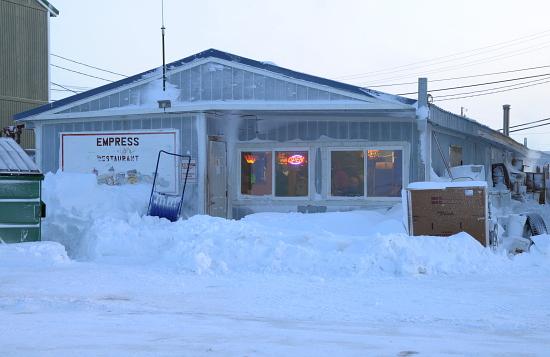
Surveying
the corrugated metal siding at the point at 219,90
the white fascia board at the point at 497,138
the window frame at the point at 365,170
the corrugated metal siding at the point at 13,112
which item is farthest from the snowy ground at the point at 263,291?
the corrugated metal siding at the point at 13,112

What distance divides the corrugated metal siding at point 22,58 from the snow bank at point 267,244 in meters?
16.1

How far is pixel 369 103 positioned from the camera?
14.5 m

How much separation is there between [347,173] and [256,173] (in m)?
2.14

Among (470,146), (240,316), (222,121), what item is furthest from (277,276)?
(470,146)

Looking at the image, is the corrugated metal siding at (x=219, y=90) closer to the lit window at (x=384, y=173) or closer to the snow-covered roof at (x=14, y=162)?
the lit window at (x=384, y=173)

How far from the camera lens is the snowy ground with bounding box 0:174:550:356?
21.4 feet

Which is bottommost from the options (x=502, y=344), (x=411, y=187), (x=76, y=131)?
(x=502, y=344)

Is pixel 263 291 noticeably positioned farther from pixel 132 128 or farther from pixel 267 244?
pixel 132 128

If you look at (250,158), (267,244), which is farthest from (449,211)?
(250,158)

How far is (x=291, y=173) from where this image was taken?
16.4 meters

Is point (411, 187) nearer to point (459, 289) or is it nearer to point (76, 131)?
point (459, 289)

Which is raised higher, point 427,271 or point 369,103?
point 369,103

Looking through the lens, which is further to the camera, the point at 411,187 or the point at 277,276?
the point at 411,187

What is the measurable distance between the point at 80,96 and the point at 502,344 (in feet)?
41.0
